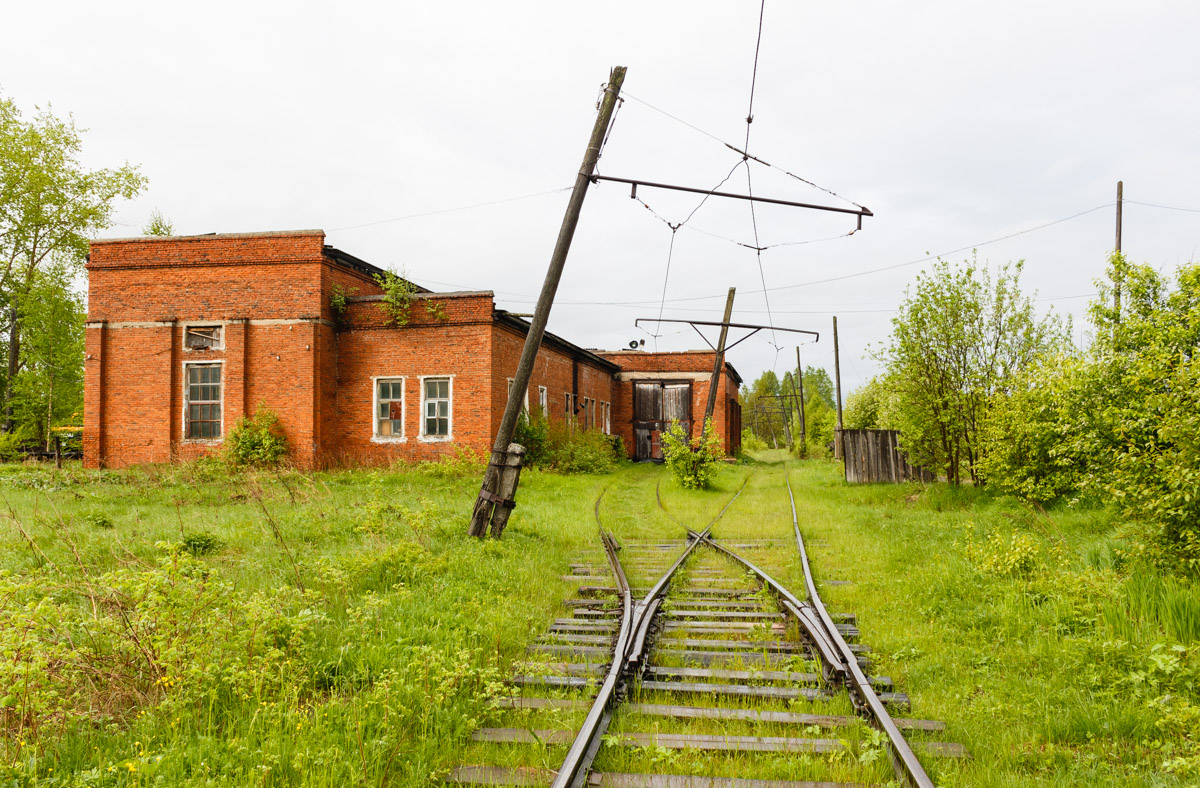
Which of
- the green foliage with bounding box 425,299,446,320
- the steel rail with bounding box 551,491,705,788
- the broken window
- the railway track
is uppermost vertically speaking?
the green foliage with bounding box 425,299,446,320

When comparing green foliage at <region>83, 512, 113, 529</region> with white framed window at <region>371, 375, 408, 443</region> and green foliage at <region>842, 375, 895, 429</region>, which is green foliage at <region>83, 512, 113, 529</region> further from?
green foliage at <region>842, 375, 895, 429</region>

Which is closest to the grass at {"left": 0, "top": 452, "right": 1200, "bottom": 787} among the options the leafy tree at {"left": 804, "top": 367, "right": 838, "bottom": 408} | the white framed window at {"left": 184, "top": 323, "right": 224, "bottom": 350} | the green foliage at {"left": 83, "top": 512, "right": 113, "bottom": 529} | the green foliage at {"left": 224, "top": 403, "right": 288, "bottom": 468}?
the green foliage at {"left": 83, "top": 512, "right": 113, "bottom": 529}

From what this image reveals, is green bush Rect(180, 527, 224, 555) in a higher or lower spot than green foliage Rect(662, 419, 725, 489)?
lower

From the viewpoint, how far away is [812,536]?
35.5 ft

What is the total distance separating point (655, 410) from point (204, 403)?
2078 centimetres

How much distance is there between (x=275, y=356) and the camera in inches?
741

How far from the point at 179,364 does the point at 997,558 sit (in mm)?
20405

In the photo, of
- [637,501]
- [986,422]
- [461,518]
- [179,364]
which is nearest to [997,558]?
[986,422]

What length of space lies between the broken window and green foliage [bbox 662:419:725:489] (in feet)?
43.0

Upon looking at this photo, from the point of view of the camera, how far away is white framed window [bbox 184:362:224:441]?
749 inches

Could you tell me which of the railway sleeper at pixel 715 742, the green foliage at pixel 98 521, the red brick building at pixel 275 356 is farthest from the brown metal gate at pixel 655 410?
the railway sleeper at pixel 715 742

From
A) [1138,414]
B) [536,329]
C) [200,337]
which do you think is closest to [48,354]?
[200,337]

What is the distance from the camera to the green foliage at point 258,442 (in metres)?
18.1

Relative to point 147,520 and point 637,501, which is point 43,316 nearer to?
point 147,520
